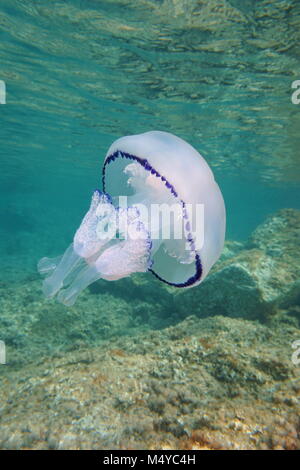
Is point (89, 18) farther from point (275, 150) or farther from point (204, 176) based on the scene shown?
point (275, 150)

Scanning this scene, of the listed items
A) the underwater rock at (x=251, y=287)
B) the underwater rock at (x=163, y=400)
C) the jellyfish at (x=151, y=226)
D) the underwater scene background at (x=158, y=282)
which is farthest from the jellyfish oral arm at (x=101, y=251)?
the underwater rock at (x=251, y=287)

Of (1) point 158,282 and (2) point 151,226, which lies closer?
(2) point 151,226

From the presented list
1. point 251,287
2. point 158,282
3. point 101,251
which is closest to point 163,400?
point 101,251

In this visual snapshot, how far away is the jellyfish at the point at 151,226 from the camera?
220 centimetres

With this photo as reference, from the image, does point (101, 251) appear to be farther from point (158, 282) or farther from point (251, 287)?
point (158, 282)

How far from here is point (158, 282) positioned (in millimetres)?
7891

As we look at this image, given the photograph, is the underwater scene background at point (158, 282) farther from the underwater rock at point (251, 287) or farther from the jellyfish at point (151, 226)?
the jellyfish at point (151, 226)

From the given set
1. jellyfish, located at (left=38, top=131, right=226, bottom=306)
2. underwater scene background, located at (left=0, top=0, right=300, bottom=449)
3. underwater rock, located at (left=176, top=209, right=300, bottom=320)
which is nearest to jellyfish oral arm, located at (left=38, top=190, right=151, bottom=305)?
jellyfish, located at (left=38, top=131, right=226, bottom=306)

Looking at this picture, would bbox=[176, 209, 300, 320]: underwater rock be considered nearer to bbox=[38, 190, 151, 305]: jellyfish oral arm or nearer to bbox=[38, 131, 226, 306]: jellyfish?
bbox=[38, 131, 226, 306]: jellyfish

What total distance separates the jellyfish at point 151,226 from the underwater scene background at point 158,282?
0.87 m

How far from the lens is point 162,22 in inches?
274

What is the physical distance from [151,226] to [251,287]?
3.65 meters

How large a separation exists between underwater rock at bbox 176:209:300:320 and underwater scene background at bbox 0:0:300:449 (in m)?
0.03
